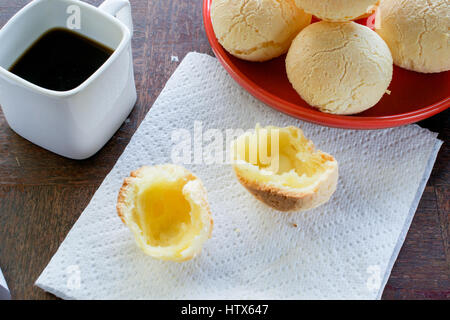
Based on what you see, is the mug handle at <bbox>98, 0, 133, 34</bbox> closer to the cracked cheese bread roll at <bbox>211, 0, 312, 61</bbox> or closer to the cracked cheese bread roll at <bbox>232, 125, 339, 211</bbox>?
the cracked cheese bread roll at <bbox>211, 0, 312, 61</bbox>

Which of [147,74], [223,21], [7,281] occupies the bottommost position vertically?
[7,281]

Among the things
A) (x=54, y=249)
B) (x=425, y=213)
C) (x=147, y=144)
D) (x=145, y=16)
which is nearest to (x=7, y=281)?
(x=54, y=249)

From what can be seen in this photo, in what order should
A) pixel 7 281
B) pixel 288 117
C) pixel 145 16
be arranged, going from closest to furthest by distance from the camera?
pixel 7 281 → pixel 288 117 → pixel 145 16

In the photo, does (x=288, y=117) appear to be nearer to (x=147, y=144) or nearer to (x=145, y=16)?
(x=147, y=144)

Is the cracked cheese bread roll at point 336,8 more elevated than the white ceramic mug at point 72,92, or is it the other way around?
the cracked cheese bread roll at point 336,8

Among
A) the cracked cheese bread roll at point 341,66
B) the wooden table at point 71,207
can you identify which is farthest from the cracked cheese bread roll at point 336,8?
the wooden table at point 71,207

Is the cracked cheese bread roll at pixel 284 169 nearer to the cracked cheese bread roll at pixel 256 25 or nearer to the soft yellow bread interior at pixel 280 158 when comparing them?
the soft yellow bread interior at pixel 280 158

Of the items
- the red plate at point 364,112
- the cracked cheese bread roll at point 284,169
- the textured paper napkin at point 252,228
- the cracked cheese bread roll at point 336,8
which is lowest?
the textured paper napkin at point 252,228
